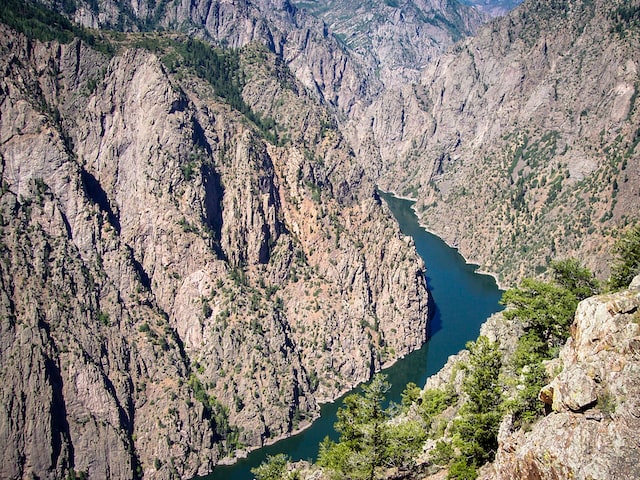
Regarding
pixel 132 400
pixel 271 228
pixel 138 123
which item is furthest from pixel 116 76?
pixel 132 400

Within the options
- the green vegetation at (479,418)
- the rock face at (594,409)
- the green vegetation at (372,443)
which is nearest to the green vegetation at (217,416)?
the green vegetation at (372,443)

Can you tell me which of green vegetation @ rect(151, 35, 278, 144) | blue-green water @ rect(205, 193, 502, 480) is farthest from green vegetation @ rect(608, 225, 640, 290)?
green vegetation @ rect(151, 35, 278, 144)

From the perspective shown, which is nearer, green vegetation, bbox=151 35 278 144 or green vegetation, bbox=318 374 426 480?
green vegetation, bbox=318 374 426 480

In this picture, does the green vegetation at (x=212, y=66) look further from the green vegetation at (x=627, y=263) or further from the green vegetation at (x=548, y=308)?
the green vegetation at (x=627, y=263)

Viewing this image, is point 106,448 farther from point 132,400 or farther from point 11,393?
point 11,393

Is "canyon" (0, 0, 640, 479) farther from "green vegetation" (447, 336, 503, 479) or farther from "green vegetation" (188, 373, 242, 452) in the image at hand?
"green vegetation" (447, 336, 503, 479)
